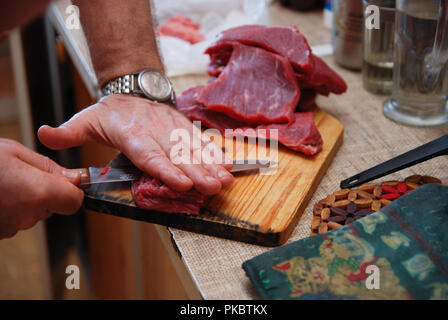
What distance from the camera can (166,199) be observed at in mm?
894

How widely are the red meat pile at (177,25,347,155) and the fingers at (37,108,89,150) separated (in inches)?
10.0

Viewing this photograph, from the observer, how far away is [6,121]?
11.0ft

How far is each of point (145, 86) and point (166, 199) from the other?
0.31 metres

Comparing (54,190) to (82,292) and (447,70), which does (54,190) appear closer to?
(447,70)

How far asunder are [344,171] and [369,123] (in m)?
0.22

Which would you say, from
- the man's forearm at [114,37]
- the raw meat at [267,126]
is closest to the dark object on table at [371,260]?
the raw meat at [267,126]

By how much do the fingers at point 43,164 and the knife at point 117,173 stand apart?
0.05 feet

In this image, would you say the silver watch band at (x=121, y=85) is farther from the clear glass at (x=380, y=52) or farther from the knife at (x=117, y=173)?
the clear glass at (x=380, y=52)

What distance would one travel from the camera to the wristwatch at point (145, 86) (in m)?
1.09

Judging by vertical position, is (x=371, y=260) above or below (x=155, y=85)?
below

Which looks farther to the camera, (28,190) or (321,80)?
(321,80)

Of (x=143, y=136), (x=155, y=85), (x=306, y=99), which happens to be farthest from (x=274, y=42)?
(x=143, y=136)

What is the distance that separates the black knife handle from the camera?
0.88 meters

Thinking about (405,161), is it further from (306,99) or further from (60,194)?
(60,194)
